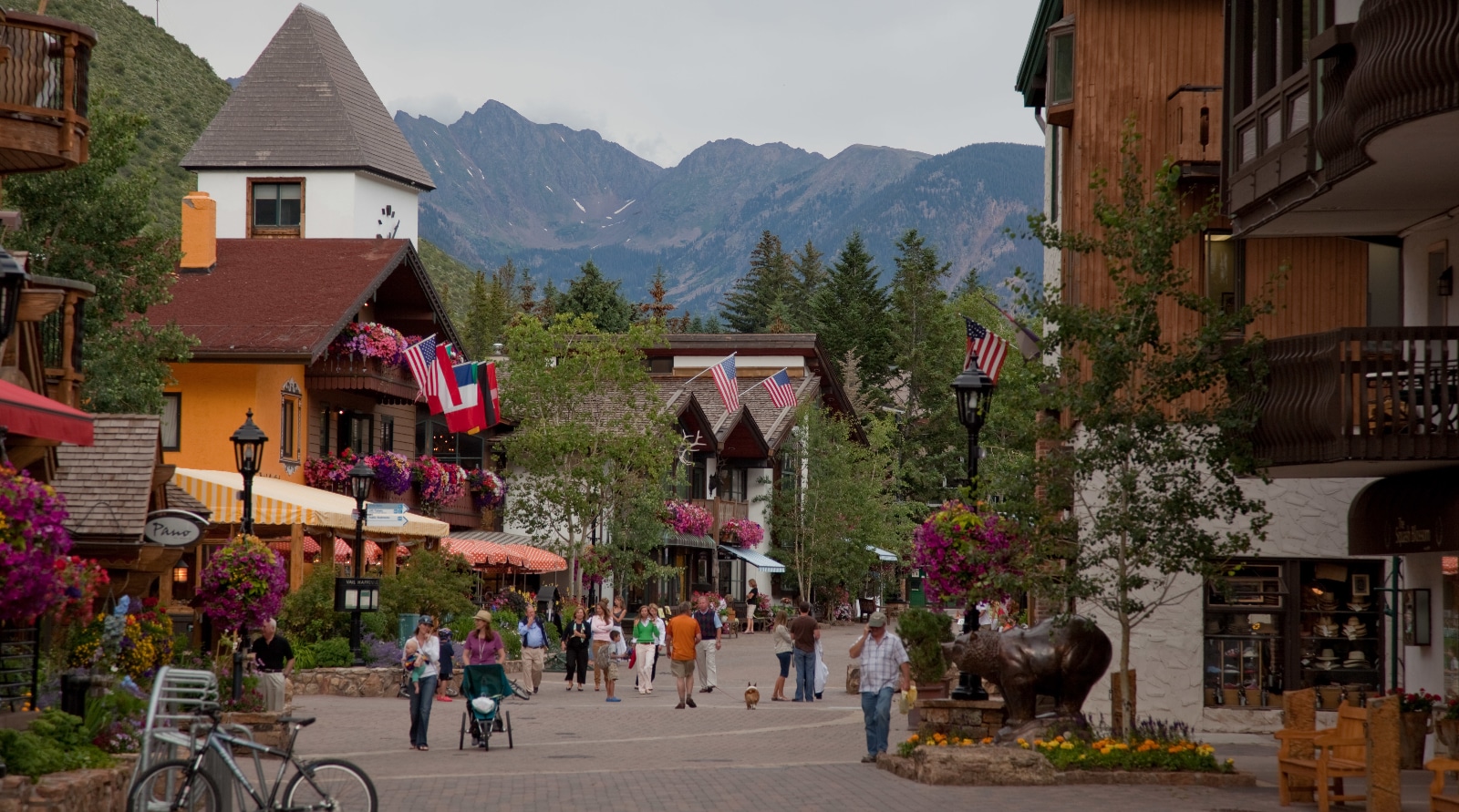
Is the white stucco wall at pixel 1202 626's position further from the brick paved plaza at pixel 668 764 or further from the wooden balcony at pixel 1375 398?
the wooden balcony at pixel 1375 398

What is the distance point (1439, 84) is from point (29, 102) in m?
13.6

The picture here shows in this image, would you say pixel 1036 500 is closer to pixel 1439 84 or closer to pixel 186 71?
pixel 1439 84

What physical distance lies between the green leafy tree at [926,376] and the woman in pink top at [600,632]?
43.9 metres

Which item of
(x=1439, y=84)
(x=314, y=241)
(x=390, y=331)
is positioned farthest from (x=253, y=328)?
(x=1439, y=84)

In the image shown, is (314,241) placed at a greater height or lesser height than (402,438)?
greater

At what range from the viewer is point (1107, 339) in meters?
17.0

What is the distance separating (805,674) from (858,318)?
211ft

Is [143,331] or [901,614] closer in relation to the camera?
[901,614]

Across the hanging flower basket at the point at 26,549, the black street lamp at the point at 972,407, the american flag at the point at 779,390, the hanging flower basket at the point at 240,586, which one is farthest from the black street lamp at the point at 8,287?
the american flag at the point at 779,390

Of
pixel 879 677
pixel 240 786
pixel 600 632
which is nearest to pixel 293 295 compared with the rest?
pixel 600 632

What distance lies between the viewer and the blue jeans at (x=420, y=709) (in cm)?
1978

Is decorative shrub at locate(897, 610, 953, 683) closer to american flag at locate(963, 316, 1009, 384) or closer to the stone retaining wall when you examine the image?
american flag at locate(963, 316, 1009, 384)

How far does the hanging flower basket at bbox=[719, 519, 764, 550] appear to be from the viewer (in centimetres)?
6244

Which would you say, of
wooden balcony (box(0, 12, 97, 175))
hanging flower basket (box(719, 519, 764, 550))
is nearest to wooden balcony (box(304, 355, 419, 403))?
wooden balcony (box(0, 12, 97, 175))
